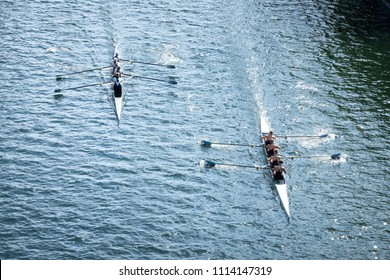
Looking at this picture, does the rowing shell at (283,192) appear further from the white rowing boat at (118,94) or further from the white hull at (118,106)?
the white rowing boat at (118,94)

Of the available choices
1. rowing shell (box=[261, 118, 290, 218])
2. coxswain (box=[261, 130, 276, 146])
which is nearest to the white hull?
coxswain (box=[261, 130, 276, 146])

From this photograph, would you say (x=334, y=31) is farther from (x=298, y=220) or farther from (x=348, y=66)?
(x=298, y=220)

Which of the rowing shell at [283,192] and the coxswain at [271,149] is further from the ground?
the coxswain at [271,149]

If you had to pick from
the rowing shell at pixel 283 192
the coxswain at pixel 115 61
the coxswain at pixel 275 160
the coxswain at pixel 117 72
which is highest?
the coxswain at pixel 115 61

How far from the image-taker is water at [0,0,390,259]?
65.0 meters

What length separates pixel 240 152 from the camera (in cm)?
7681

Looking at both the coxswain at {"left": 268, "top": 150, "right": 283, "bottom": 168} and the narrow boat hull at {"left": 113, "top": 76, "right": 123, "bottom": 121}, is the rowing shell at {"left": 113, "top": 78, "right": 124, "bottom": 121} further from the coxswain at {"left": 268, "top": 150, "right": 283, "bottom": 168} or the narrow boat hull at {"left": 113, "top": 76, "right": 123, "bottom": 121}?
the coxswain at {"left": 268, "top": 150, "right": 283, "bottom": 168}

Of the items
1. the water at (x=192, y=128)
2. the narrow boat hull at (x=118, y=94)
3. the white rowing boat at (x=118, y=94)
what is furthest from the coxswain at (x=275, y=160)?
the narrow boat hull at (x=118, y=94)

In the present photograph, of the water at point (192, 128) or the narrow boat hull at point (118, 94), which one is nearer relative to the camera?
the water at point (192, 128)

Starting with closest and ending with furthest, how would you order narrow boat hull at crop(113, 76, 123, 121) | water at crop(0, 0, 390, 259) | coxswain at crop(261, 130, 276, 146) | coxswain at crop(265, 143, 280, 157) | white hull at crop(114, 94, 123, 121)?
water at crop(0, 0, 390, 259), coxswain at crop(265, 143, 280, 157), coxswain at crop(261, 130, 276, 146), white hull at crop(114, 94, 123, 121), narrow boat hull at crop(113, 76, 123, 121)

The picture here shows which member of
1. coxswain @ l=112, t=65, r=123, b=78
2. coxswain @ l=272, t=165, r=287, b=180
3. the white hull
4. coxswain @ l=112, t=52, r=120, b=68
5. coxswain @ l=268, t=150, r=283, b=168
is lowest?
coxswain @ l=272, t=165, r=287, b=180

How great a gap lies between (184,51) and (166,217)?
36.5 m

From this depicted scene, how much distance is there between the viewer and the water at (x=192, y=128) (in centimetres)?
6500

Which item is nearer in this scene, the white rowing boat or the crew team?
the crew team
